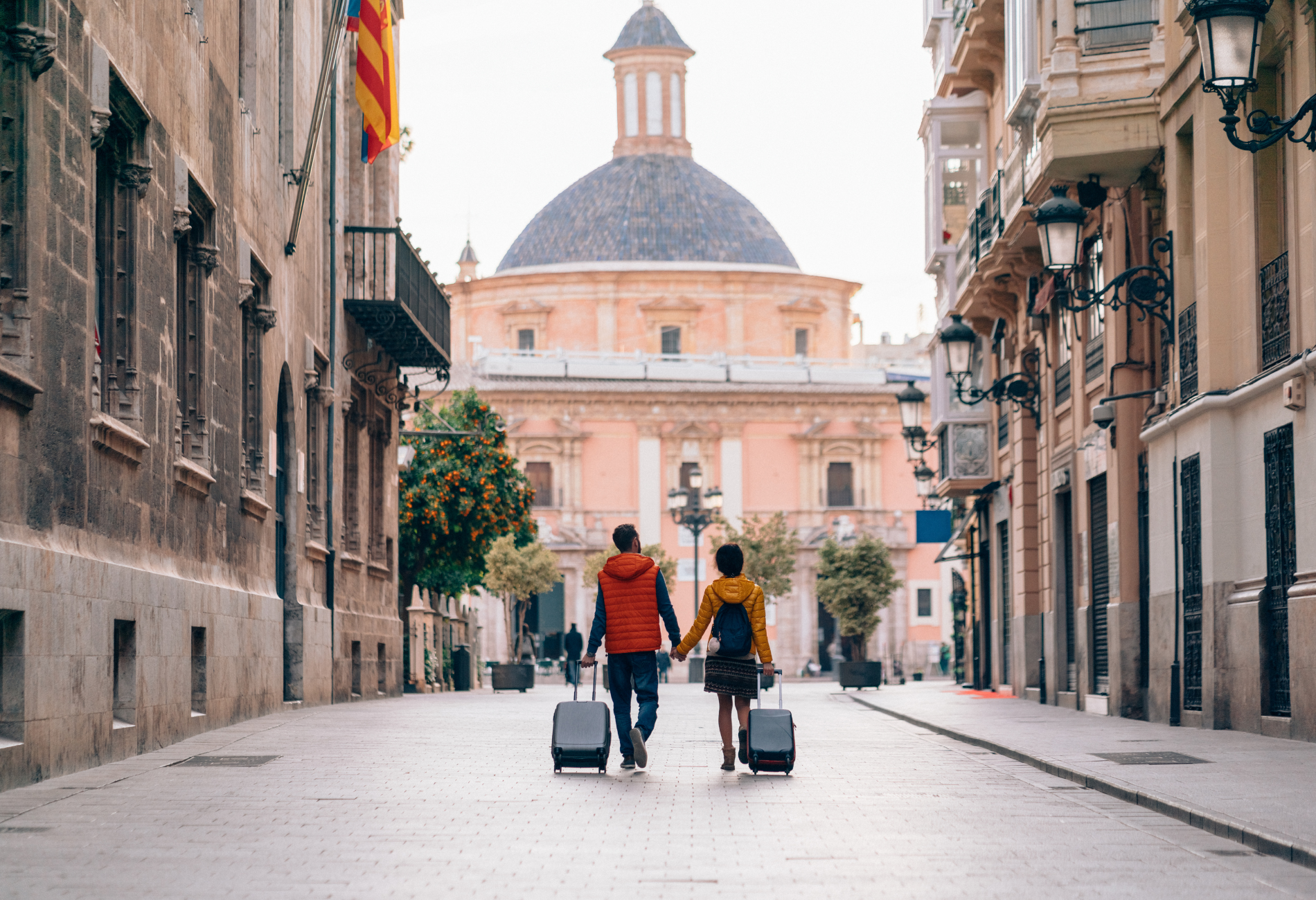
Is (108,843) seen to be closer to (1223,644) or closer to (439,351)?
(1223,644)

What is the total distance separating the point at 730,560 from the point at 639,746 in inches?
55.4

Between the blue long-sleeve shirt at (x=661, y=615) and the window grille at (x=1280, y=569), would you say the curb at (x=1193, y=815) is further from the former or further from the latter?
the blue long-sleeve shirt at (x=661, y=615)

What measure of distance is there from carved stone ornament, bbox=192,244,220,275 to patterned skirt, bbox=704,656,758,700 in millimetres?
6528

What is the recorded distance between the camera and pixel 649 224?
261ft

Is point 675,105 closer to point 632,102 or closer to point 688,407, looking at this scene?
point 632,102

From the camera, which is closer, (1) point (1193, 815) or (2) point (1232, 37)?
(1) point (1193, 815)

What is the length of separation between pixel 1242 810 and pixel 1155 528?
10234 millimetres

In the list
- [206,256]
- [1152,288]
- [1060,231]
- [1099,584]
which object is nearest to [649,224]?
[1099,584]

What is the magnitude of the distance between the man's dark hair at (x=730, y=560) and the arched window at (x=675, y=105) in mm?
73113

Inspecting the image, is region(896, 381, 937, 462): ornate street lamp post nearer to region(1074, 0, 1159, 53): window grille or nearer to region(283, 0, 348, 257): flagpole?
region(1074, 0, 1159, 53): window grille

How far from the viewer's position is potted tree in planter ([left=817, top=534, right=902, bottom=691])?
1510 inches

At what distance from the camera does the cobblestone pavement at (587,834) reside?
7.40 metres

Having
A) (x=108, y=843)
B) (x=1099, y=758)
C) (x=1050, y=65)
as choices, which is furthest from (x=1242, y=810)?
(x=1050, y=65)

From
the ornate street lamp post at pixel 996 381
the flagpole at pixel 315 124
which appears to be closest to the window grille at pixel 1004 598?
the ornate street lamp post at pixel 996 381
